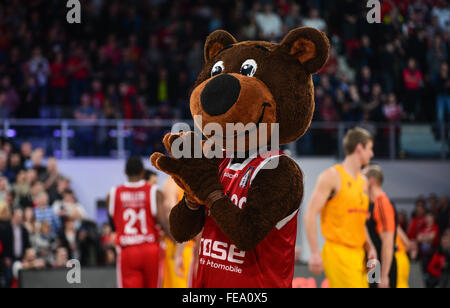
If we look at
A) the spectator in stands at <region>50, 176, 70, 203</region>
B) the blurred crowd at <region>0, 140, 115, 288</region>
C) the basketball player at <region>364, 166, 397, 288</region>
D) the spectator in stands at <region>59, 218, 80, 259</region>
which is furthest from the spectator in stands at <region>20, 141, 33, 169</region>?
the basketball player at <region>364, 166, 397, 288</region>

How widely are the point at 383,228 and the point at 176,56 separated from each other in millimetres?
7883

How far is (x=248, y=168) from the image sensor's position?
273 cm

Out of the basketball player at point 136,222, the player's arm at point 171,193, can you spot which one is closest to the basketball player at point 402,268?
the player's arm at point 171,193

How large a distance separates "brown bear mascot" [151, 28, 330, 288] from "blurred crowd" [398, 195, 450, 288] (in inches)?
281

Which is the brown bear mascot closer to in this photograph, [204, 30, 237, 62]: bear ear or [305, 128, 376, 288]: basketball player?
[204, 30, 237, 62]: bear ear

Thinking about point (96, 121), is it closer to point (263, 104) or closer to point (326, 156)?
point (326, 156)

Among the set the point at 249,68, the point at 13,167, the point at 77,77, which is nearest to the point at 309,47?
the point at 249,68

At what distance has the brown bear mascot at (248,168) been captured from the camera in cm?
252

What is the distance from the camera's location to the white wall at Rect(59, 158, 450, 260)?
10383mm

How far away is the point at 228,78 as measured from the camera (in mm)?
2555

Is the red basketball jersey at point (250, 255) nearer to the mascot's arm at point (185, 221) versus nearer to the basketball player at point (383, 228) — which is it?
the mascot's arm at point (185, 221)

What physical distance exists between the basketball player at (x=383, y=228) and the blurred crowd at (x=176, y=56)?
547 cm

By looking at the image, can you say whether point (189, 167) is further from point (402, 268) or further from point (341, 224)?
point (402, 268)
